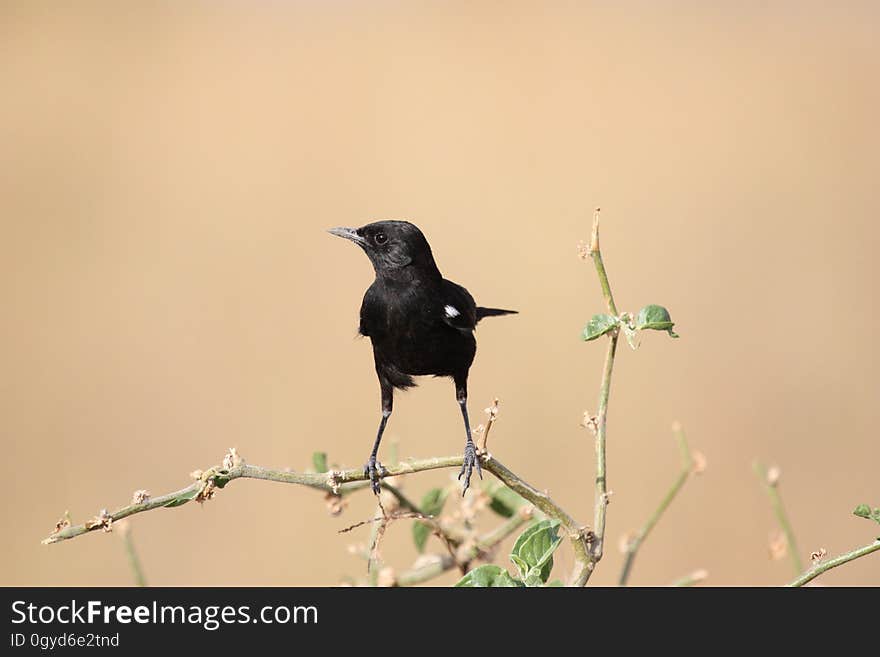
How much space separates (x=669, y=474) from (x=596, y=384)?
4.17 feet

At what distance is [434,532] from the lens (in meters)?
2.17

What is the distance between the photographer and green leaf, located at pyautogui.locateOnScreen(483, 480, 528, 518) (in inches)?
93.9

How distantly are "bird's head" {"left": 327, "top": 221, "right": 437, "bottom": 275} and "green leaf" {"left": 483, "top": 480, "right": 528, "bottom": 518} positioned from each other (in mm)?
1230

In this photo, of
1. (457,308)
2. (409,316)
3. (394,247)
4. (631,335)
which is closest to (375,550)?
(631,335)

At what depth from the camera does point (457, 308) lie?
343cm

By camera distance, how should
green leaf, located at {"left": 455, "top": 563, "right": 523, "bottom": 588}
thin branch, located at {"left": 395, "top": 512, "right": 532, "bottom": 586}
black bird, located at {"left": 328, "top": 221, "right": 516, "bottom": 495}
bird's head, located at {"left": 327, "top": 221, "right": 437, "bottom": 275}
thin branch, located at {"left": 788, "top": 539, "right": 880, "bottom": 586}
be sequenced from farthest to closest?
1. bird's head, located at {"left": 327, "top": 221, "right": 437, "bottom": 275}
2. black bird, located at {"left": 328, "top": 221, "right": 516, "bottom": 495}
3. thin branch, located at {"left": 395, "top": 512, "right": 532, "bottom": 586}
4. green leaf, located at {"left": 455, "top": 563, "right": 523, "bottom": 588}
5. thin branch, located at {"left": 788, "top": 539, "right": 880, "bottom": 586}

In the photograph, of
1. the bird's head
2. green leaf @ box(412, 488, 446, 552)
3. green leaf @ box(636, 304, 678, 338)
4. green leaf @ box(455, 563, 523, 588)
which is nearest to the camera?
green leaf @ box(455, 563, 523, 588)

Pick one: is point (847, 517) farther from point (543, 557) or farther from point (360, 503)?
point (543, 557)

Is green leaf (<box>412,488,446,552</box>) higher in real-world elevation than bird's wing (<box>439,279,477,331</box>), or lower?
lower

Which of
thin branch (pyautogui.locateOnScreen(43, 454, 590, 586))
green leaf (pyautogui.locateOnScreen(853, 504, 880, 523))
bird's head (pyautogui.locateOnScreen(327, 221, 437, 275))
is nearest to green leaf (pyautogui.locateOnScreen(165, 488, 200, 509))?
thin branch (pyautogui.locateOnScreen(43, 454, 590, 586))

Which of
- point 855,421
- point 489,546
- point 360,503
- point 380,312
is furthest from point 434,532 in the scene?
point 855,421

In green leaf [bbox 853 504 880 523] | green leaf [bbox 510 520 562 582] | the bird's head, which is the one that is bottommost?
green leaf [bbox 853 504 880 523]

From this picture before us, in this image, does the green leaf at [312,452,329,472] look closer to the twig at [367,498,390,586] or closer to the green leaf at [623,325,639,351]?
the twig at [367,498,390,586]

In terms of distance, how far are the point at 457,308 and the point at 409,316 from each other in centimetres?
19
